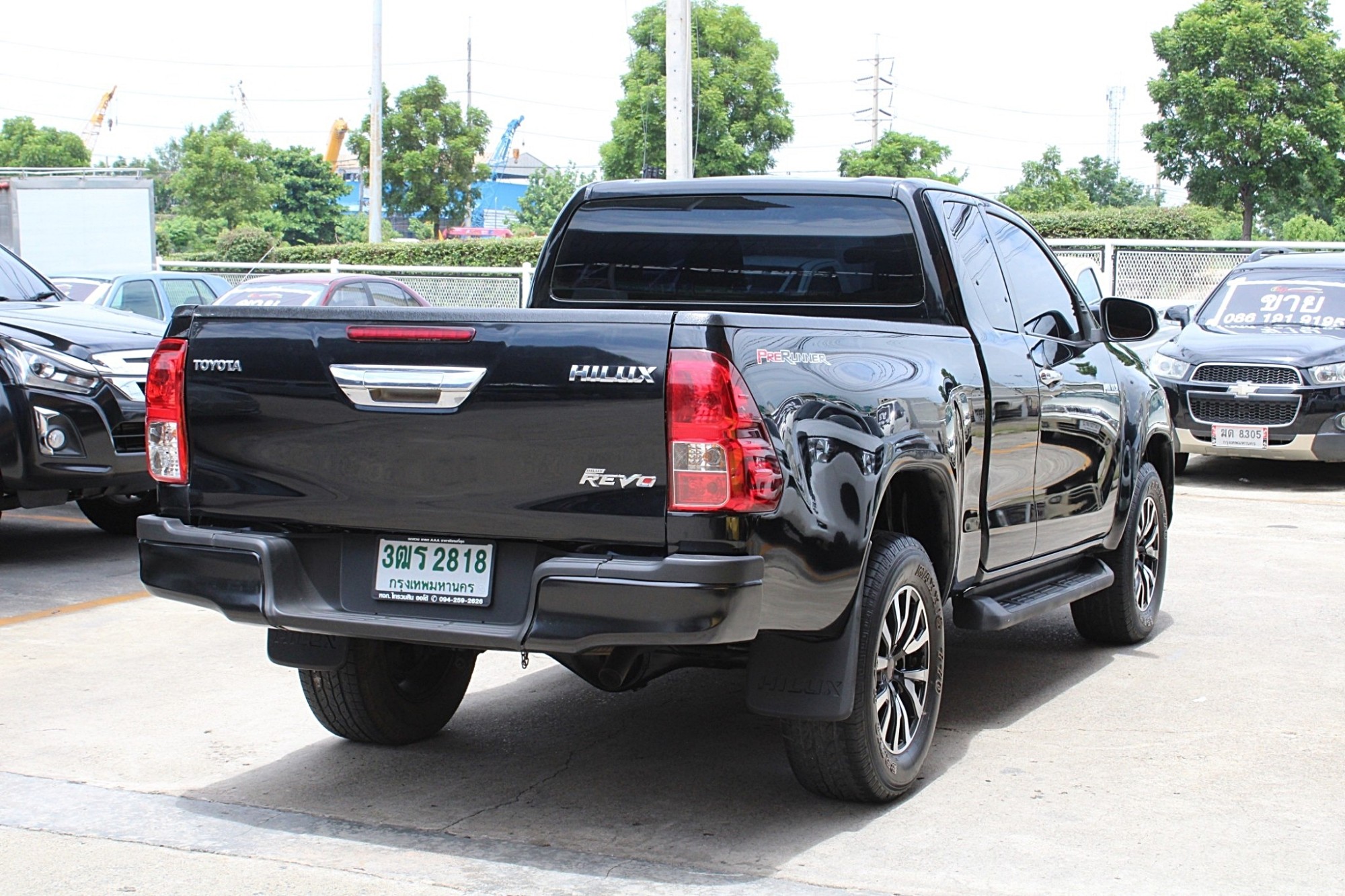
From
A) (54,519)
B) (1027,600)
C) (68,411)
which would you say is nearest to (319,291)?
(54,519)

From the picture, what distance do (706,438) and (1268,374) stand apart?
962 centimetres

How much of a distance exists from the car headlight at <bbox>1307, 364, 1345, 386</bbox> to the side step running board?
6.49 metres

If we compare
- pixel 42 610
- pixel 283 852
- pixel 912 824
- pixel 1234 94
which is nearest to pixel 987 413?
pixel 912 824

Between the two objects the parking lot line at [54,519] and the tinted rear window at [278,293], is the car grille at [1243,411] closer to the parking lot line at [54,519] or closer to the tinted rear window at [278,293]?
the tinted rear window at [278,293]

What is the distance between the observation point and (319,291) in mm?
14750

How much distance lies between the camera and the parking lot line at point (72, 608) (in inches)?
284

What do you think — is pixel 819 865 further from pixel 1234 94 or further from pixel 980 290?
pixel 1234 94

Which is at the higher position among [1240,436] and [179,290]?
[179,290]

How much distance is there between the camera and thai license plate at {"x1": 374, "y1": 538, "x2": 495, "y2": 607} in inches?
158

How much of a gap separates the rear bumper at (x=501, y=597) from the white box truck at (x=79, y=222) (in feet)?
70.1

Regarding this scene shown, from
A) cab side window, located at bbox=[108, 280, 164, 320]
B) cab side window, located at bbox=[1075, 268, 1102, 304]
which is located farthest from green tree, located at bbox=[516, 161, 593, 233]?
cab side window, located at bbox=[108, 280, 164, 320]

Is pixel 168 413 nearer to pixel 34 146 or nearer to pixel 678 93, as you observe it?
pixel 678 93

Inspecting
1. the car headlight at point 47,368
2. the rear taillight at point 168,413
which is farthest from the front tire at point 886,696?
the car headlight at point 47,368

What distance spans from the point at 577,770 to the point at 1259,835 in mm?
2095
